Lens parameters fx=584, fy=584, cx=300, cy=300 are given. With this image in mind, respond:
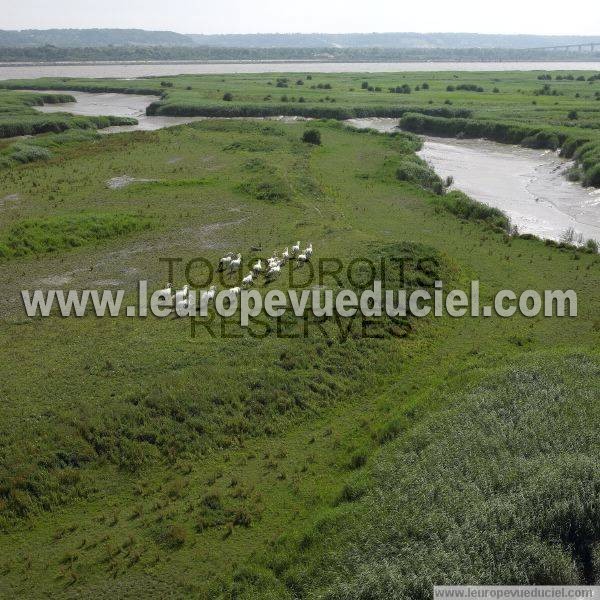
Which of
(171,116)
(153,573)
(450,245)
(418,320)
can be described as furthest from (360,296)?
(171,116)

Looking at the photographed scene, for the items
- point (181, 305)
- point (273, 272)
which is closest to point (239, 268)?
point (273, 272)

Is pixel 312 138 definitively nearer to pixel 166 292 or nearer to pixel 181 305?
pixel 166 292

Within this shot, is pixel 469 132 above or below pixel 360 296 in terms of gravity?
above

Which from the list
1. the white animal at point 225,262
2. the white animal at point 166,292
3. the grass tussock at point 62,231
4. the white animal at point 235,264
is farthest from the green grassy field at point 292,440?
the white animal at point 235,264

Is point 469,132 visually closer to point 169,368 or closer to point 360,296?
point 360,296

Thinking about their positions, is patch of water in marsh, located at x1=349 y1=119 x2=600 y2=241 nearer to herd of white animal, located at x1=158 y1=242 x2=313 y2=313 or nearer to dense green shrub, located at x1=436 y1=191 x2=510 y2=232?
dense green shrub, located at x1=436 y1=191 x2=510 y2=232

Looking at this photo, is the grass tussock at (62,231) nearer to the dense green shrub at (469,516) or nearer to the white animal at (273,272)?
the white animal at (273,272)
